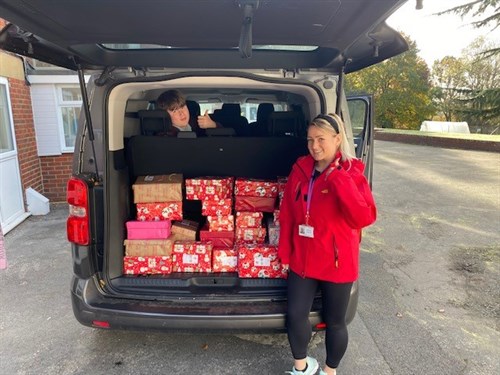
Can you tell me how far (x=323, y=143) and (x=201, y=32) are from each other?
87cm

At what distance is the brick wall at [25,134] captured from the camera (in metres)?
5.95

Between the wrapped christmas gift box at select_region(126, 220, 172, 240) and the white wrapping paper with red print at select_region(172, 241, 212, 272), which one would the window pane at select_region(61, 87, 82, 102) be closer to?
the wrapped christmas gift box at select_region(126, 220, 172, 240)

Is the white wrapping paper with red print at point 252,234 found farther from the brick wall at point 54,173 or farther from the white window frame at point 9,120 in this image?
the brick wall at point 54,173

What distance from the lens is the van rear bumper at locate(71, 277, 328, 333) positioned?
2.26 m

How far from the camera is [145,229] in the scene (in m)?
2.71

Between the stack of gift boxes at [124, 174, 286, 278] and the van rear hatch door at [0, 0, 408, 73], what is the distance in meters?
0.83

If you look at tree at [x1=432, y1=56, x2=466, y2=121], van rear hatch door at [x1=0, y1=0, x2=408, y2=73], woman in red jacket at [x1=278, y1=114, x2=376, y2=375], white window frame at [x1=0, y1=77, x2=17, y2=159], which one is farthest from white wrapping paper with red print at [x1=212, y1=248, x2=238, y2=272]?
tree at [x1=432, y1=56, x2=466, y2=121]

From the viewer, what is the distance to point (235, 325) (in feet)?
7.42

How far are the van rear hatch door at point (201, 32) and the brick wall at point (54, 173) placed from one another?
16.1ft

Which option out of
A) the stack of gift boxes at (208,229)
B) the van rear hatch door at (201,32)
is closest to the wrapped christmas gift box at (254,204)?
the stack of gift boxes at (208,229)

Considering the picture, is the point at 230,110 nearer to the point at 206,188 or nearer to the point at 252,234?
the point at 206,188

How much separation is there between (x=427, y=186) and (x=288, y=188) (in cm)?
689

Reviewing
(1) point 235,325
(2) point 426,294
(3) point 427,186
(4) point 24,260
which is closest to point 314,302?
(1) point 235,325

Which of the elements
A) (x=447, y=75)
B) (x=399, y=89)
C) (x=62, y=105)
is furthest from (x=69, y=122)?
(x=447, y=75)
